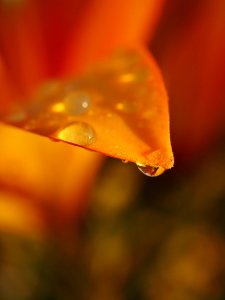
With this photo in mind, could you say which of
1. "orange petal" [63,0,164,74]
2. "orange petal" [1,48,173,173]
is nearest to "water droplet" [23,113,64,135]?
"orange petal" [1,48,173,173]

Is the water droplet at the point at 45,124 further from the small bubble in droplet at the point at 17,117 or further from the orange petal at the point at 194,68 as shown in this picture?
the orange petal at the point at 194,68

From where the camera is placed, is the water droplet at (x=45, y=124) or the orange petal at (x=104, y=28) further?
the orange petal at (x=104, y=28)

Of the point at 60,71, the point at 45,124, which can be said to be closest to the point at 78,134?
the point at 45,124

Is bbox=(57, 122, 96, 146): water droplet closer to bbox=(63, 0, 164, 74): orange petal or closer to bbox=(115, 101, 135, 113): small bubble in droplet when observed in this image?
bbox=(115, 101, 135, 113): small bubble in droplet

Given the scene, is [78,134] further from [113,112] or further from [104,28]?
[104,28]

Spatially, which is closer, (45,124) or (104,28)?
(45,124)

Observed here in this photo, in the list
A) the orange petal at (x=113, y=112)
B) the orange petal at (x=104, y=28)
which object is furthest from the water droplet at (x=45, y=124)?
the orange petal at (x=104, y=28)

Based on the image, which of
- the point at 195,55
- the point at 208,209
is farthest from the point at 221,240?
the point at 195,55
